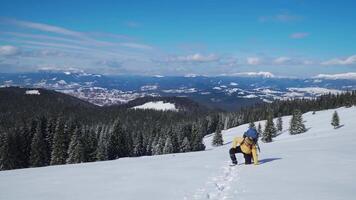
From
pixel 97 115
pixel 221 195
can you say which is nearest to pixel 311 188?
pixel 221 195

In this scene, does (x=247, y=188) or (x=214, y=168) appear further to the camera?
(x=214, y=168)

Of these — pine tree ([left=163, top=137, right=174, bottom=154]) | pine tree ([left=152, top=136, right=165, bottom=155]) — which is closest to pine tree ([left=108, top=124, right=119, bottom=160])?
pine tree ([left=163, top=137, right=174, bottom=154])

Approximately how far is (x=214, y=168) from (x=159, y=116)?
573ft

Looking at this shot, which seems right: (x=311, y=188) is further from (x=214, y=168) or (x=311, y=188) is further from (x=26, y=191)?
(x=26, y=191)

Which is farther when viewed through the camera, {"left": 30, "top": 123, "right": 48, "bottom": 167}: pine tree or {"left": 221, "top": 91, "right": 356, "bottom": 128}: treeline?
{"left": 221, "top": 91, "right": 356, "bottom": 128}: treeline

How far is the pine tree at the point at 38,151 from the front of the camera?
5922cm

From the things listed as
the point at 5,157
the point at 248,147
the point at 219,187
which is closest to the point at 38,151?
the point at 5,157

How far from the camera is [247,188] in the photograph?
13.3m

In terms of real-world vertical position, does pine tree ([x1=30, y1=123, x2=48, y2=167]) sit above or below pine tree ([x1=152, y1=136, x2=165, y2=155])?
above

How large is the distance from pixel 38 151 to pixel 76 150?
24.7ft

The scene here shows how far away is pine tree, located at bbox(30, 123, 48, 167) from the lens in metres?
59.2

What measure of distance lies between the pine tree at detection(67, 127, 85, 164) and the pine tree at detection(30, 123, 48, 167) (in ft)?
18.9

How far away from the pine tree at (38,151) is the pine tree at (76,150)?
18.9 ft

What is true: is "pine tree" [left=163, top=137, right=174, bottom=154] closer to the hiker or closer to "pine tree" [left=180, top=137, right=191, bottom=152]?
"pine tree" [left=180, top=137, right=191, bottom=152]
